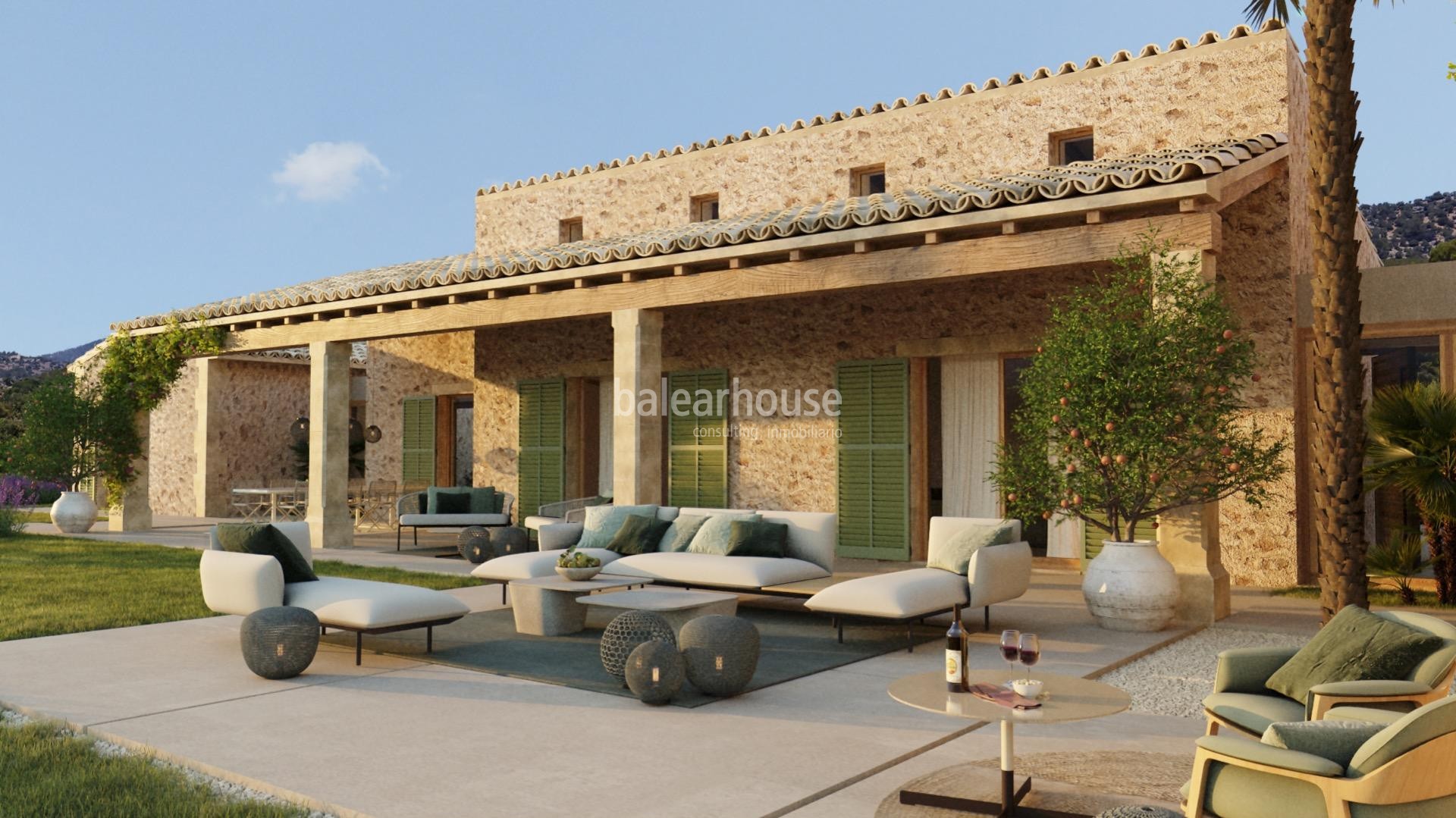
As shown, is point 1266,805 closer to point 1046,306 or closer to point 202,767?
point 202,767

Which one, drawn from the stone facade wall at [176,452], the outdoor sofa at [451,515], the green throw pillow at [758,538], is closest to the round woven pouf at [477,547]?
the outdoor sofa at [451,515]

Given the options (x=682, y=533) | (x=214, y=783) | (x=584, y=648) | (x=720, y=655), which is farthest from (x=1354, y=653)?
(x=682, y=533)

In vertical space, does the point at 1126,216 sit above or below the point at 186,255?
below

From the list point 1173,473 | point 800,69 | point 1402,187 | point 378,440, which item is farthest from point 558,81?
point 1402,187

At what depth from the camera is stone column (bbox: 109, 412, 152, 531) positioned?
1445cm

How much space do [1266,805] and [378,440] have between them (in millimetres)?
14618

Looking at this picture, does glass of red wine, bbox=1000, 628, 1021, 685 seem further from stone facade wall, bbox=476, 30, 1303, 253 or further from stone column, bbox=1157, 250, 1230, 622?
stone facade wall, bbox=476, 30, 1303, 253

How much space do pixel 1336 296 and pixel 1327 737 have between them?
12.0 feet

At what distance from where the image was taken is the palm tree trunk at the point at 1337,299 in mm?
5434

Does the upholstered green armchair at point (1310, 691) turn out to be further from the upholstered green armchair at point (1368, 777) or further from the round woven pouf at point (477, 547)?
the round woven pouf at point (477, 547)

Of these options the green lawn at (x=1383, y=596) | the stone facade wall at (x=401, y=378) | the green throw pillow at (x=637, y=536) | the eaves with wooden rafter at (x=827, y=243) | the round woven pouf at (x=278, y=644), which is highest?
the eaves with wooden rafter at (x=827, y=243)

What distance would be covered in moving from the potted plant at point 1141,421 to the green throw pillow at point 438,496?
7.26 meters

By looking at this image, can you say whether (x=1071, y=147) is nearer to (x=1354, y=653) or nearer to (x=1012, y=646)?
(x=1354, y=653)

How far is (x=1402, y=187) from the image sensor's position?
100ft
